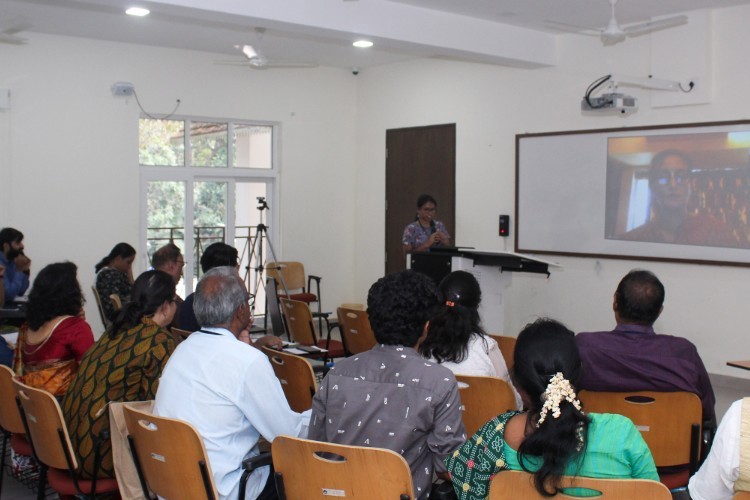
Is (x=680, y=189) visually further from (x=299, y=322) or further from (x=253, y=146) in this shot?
(x=253, y=146)

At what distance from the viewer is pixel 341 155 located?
34.1 feet

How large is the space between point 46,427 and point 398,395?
1.48 meters

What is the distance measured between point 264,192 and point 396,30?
3853 millimetres

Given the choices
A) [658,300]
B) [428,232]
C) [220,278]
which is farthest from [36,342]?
[428,232]

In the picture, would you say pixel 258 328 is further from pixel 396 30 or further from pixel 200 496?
pixel 200 496

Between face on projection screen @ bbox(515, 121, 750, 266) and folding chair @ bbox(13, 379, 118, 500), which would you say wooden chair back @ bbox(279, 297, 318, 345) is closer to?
folding chair @ bbox(13, 379, 118, 500)

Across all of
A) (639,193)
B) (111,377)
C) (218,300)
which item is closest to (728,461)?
(218,300)

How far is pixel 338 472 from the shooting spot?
218 centimetres

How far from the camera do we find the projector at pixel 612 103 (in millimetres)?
6934

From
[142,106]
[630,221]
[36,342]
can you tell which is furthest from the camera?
[142,106]

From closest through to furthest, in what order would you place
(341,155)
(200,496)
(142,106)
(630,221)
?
(200,496) < (630,221) < (142,106) < (341,155)

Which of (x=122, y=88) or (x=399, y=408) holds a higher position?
(x=122, y=88)

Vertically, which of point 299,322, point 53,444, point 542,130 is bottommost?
point 53,444

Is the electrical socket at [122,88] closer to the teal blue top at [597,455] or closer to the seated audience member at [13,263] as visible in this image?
the seated audience member at [13,263]
